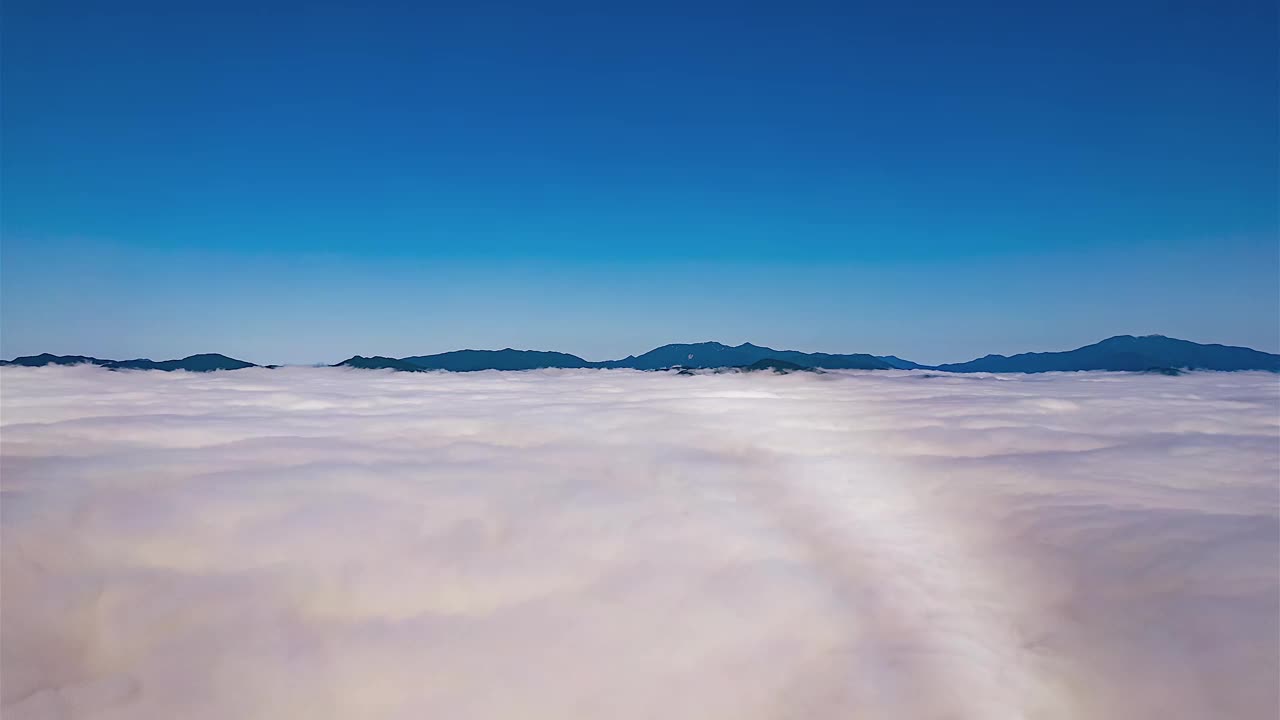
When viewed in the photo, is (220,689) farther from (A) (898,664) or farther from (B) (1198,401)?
(B) (1198,401)

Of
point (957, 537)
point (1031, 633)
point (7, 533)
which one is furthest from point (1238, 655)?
point (7, 533)

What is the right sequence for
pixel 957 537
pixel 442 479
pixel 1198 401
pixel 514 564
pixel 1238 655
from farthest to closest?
pixel 1198 401
pixel 442 479
pixel 957 537
pixel 514 564
pixel 1238 655

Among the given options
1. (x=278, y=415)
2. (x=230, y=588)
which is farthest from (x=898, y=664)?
(x=278, y=415)

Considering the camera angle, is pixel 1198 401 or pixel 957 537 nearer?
pixel 957 537

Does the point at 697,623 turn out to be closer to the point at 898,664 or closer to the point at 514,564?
the point at 898,664

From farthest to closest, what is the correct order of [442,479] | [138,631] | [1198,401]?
[1198,401], [442,479], [138,631]

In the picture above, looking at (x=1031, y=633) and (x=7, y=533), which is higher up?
(x=7, y=533)

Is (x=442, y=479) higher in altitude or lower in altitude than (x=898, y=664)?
higher

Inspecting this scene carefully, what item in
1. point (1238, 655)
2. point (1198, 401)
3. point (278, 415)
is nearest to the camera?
point (1238, 655)

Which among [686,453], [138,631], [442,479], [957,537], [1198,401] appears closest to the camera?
[138,631]
